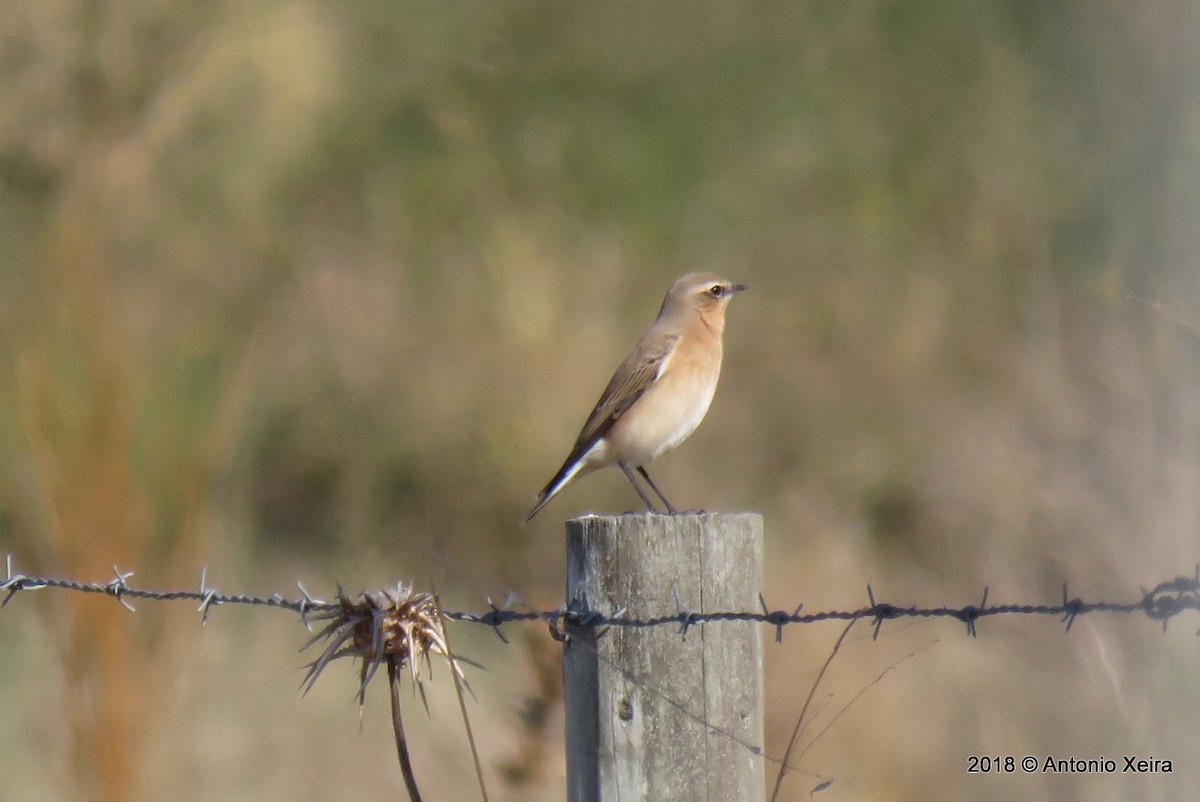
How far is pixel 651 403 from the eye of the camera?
5.73 m

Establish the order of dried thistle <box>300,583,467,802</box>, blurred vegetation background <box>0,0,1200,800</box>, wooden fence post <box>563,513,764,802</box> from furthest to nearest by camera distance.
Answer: blurred vegetation background <box>0,0,1200,800</box> < dried thistle <box>300,583,467,802</box> < wooden fence post <box>563,513,764,802</box>

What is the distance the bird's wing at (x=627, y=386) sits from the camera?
19.0 feet

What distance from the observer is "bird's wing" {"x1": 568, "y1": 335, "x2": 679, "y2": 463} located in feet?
19.0

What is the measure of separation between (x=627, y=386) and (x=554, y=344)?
3917 mm

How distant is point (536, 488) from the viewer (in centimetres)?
922

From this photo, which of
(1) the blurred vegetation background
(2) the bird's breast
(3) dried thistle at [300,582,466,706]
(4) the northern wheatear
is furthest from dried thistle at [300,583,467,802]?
(2) the bird's breast

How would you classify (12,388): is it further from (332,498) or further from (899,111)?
(899,111)

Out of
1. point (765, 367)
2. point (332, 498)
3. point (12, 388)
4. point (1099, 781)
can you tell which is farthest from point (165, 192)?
point (1099, 781)

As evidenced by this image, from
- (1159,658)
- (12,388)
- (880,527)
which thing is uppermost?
(12,388)

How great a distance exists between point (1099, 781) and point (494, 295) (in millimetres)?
6207

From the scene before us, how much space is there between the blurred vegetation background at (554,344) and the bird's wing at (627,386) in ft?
2.82

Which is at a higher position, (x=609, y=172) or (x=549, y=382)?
(x=609, y=172)

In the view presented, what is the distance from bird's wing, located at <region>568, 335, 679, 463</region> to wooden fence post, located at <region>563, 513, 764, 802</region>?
9.94 ft

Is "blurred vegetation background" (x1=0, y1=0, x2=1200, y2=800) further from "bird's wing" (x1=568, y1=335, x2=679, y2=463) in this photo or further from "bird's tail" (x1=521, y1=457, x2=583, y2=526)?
"bird's wing" (x1=568, y1=335, x2=679, y2=463)
